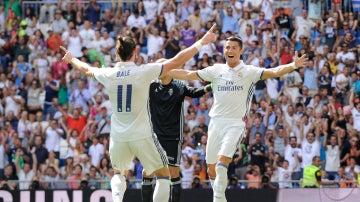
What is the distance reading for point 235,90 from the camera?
736 inches

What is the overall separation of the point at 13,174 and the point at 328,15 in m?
10.3

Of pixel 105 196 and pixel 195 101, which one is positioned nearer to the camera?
pixel 105 196

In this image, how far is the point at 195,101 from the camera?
97.9ft

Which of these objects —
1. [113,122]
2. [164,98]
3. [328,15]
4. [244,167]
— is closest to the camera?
[113,122]

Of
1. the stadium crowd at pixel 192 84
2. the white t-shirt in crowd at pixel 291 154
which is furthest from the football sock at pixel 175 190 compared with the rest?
the white t-shirt in crowd at pixel 291 154

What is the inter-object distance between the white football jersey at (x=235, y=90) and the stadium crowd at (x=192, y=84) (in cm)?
677

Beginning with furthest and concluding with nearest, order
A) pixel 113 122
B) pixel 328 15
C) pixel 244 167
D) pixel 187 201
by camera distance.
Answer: pixel 328 15 → pixel 244 167 → pixel 187 201 → pixel 113 122

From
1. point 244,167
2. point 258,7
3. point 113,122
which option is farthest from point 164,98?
point 258,7

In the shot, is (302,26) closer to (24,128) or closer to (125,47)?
(24,128)

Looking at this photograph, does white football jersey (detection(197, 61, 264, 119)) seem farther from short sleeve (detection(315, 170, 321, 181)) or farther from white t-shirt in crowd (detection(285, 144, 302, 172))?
white t-shirt in crowd (detection(285, 144, 302, 172))

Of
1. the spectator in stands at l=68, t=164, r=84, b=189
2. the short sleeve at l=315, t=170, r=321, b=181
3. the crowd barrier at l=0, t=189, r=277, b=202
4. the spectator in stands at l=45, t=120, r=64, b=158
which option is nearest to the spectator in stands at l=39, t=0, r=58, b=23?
the spectator in stands at l=45, t=120, r=64, b=158

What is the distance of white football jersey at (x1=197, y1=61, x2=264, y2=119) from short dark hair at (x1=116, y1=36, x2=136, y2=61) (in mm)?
2675

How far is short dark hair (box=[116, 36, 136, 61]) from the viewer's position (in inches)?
648

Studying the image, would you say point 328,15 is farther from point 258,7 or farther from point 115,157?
point 115,157
